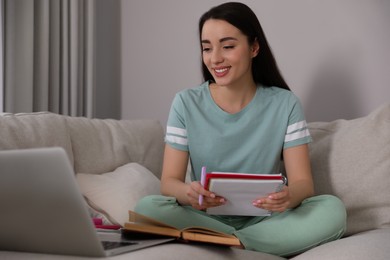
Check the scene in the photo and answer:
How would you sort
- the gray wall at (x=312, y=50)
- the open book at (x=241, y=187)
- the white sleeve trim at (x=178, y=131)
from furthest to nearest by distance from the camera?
the gray wall at (x=312, y=50) → the white sleeve trim at (x=178, y=131) → the open book at (x=241, y=187)

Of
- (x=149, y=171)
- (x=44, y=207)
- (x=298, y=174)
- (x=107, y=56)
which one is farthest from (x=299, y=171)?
(x=107, y=56)

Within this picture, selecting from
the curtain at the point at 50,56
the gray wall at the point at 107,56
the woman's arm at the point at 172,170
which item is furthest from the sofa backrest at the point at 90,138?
the gray wall at the point at 107,56

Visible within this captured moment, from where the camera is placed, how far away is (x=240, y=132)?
1889 millimetres

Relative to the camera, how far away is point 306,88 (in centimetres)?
246

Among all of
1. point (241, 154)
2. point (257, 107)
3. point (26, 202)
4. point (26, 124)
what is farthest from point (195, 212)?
point (26, 202)

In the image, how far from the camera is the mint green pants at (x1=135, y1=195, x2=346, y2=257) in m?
1.55

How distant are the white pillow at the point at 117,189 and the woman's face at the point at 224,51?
43 centimetres

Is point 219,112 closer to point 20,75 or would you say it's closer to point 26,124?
point 26,124

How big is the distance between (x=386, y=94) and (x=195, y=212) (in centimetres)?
102

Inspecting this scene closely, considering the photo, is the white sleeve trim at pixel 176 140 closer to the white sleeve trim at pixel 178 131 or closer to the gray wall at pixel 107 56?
the white sleeve trim at pixel 178 131

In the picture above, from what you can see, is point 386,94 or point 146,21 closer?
point 386,94

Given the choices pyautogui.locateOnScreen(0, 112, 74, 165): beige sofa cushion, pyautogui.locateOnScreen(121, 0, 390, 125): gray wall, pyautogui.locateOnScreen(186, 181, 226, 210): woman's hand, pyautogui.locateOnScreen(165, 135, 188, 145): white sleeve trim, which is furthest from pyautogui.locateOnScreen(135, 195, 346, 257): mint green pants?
pyautogui.locateOnScreen(121, 0, 390, 125): gray wall

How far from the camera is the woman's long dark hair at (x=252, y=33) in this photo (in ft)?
6.18

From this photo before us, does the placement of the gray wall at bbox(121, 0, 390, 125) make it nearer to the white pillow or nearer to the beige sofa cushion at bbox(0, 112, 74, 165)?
the white pillow
